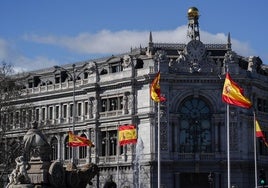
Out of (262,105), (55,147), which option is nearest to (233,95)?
(262,105)

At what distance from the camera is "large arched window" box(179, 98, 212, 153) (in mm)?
96688

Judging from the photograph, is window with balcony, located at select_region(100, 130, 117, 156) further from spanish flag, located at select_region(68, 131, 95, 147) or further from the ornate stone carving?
spanish flag, located at select_region(68, 131, 95, 147)

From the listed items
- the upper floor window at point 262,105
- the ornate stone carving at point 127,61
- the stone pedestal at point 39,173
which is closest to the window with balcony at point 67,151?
the ornate stone carving at point 127,61

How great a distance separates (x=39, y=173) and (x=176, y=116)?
1946 inches

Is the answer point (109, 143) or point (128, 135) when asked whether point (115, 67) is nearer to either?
point (109, 143)

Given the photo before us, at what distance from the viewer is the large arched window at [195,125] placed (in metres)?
96.7

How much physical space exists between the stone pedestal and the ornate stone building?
45.5m

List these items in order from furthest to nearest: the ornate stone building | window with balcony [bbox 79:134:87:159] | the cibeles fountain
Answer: window with balcony [bbox 79:134:87:159]
the ornate stone building
the cibeles fountain

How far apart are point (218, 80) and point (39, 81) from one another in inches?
1246

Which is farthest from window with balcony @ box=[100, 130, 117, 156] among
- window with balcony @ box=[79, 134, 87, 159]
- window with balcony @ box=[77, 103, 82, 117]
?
window with balcony @ box=[77, 103, 82, 117]

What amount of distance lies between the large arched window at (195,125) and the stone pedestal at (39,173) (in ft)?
164

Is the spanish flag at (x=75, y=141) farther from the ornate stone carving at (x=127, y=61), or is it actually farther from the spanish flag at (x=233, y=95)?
the spanish flag at (x=233, y=95)

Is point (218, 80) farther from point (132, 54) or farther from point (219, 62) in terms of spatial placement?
point (132, 54)

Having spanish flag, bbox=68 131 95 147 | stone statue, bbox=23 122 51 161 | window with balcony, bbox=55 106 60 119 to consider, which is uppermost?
window with balcony, bbox=55 106 60 119
